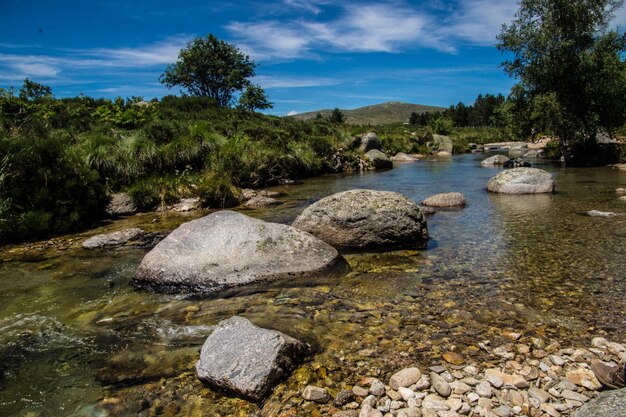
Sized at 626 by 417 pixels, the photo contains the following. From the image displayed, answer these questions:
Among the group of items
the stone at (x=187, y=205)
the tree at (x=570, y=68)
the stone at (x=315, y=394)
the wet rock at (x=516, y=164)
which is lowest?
the stone at (x=315, y=394)

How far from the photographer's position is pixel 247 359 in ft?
12.2

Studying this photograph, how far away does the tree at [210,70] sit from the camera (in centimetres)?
6506

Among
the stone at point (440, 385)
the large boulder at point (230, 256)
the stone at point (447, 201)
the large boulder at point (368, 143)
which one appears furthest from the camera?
the large boulder at point (368, 143)

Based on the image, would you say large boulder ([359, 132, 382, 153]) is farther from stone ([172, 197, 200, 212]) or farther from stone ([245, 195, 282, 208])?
stone ([172, 197, 200, 212])

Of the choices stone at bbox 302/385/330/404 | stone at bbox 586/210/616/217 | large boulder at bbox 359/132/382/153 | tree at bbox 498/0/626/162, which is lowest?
stone at bbox 302/385/330/404

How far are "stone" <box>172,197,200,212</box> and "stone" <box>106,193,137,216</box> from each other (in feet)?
4.61

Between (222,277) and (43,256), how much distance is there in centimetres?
479

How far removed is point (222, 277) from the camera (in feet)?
20.6

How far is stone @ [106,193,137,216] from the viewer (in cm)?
1293

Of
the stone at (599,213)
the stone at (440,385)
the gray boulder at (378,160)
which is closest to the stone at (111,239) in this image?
the stone at (440,385)

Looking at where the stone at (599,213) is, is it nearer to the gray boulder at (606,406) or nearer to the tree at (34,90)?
the gray boulder at (606,406)

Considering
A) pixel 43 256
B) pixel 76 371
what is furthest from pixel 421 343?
pixel 43 256

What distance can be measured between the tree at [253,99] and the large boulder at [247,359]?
63.6 meters

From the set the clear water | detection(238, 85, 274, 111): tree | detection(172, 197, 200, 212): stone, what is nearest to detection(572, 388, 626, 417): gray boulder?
the clear water
